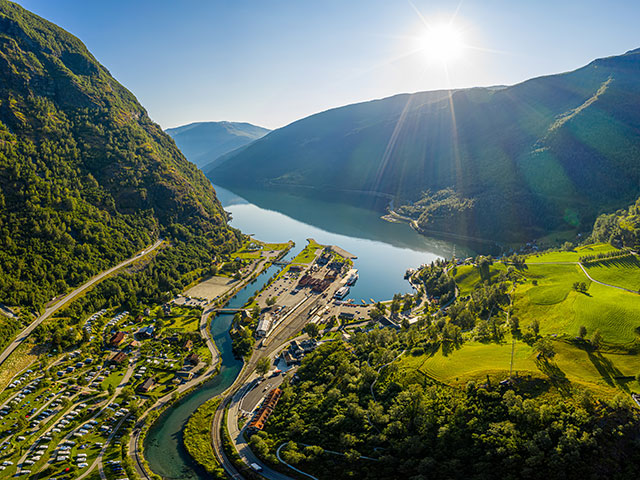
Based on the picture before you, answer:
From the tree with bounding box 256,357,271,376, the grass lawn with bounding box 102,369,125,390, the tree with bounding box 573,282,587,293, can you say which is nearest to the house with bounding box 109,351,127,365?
the grass lawn with bounding box 102,369,125,390

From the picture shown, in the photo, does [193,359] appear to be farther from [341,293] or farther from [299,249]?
[299,249]

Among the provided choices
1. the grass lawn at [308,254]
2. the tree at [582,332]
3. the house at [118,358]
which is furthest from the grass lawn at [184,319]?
the tree at [582,332]

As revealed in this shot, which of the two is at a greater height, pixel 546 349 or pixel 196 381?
pixel 546 349

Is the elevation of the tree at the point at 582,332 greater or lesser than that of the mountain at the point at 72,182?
lesser

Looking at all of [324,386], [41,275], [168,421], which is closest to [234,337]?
[168,421]

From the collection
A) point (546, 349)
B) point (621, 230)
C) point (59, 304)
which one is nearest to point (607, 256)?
point (621, 230)

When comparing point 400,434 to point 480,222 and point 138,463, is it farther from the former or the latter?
point 480,222

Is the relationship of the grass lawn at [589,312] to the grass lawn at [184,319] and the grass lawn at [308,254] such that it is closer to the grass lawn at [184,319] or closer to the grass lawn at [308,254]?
the grass lawn at [184,319]
